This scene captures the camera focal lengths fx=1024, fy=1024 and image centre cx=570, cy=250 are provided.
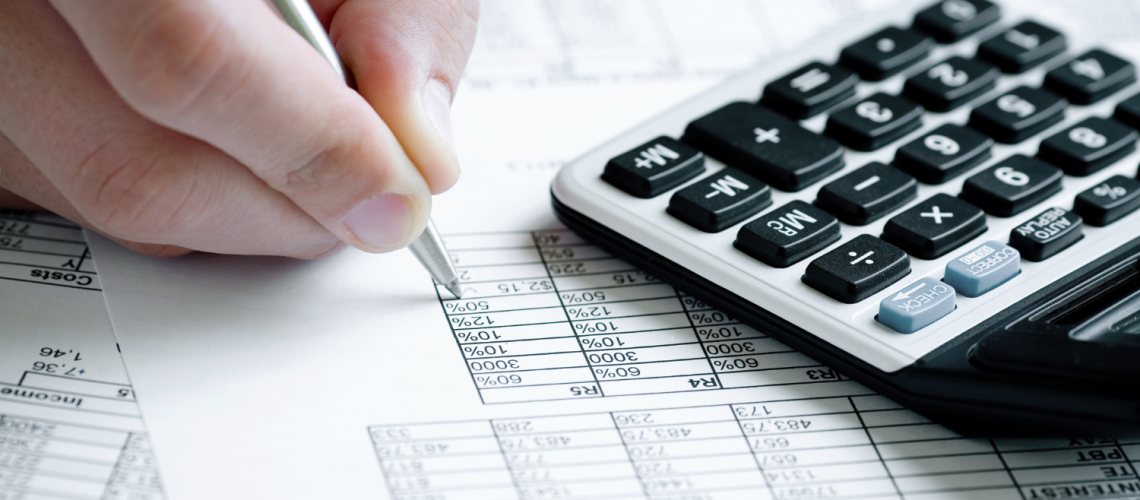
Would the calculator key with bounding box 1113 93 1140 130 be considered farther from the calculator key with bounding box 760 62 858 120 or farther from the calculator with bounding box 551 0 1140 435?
the calculator key with bounding box 760 62 858 120

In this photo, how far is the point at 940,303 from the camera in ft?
1.46

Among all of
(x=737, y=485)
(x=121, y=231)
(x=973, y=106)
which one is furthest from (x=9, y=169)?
(x=973, y=106)

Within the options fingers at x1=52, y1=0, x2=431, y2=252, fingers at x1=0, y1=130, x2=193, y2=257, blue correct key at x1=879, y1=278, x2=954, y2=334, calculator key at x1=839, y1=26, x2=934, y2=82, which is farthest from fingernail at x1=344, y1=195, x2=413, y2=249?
calculator key at x1=839, y1=26, x2=934, y2=82

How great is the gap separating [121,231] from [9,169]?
0.10m

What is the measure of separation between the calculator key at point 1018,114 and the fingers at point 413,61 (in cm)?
29

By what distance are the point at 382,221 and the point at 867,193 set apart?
0.79ft

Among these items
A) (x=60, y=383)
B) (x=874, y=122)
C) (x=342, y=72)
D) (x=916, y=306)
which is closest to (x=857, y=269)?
(x=916, y=306)

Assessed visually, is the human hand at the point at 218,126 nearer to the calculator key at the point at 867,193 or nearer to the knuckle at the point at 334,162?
the knuckle at the point at 334,162

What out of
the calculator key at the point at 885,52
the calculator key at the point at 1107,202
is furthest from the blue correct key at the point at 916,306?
the calculator key at the point at 885,52

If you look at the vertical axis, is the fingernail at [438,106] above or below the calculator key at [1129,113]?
above

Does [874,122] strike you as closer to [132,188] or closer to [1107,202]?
[1107,202]

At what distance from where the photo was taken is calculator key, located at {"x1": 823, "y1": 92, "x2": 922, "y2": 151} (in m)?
0.56

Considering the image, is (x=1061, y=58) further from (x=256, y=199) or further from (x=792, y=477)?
(x=256, y=199)

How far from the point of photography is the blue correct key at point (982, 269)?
0.46 m
